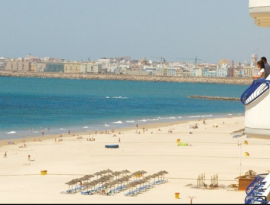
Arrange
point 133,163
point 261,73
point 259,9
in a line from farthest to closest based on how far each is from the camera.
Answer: point 133,163
point 261,73
point 259,9

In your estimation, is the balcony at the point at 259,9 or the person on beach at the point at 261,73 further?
the person on beach at the point at 261,73

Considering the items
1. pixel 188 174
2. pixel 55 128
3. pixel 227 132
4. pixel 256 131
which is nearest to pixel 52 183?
pixel 188 174

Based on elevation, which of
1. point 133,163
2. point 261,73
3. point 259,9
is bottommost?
point 133,163

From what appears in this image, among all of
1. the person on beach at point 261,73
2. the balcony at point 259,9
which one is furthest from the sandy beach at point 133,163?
the balcony at point 259,9

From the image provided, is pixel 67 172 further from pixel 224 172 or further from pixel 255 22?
pixel 255 22

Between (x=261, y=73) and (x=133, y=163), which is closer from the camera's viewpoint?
(x=261, y=73)

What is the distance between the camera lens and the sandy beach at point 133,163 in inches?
747

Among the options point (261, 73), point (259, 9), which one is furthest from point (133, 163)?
point (259, 9)

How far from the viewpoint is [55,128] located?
52.7 meters

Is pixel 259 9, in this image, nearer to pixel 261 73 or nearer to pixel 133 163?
pixel 261 73

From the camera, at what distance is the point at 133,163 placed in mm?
27250

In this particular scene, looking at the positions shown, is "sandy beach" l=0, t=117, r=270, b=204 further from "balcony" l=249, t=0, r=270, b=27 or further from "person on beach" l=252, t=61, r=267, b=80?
"balcony" l=249, t=0, r=270, b=27

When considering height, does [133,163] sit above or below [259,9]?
below

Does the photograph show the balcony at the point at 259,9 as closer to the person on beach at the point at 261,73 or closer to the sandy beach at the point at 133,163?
the person on beach at the point at 261,73
